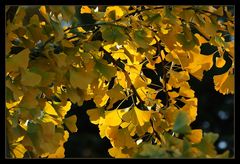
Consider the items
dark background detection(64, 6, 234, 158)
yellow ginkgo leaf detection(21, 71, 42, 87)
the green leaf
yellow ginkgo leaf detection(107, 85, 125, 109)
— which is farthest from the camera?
dark background detection(64, 6, 234, 158)

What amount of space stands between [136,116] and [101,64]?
14 cm

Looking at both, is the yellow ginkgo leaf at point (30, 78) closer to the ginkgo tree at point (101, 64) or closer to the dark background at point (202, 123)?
the ginkgo tree at point (101, 64)

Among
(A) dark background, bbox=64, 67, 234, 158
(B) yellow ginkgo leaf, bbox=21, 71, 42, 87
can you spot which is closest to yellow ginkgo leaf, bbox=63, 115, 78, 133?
(B) yellow ginkgo leaf, bbox=21, 71, 42, 87

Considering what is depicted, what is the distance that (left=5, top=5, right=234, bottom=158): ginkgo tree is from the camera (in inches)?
43.2

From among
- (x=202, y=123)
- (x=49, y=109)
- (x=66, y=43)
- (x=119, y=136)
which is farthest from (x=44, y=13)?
(x=202, y=123)

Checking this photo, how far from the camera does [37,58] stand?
1.10 meters

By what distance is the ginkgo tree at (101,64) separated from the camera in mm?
1097

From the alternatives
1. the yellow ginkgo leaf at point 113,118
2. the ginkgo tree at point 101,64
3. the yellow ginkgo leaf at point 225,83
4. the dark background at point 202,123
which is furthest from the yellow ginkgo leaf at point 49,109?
the dark background at point 202,123

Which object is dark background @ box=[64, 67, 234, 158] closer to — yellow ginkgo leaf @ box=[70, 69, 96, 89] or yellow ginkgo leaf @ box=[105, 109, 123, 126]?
yellow ginkgo leaf @ box=[105, 109, 123, 126]

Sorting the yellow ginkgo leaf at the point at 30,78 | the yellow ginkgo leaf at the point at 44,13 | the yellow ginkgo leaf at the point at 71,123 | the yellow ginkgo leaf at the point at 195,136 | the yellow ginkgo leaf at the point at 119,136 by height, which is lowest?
the yellow ginkgo leaf at the point at 119,136
